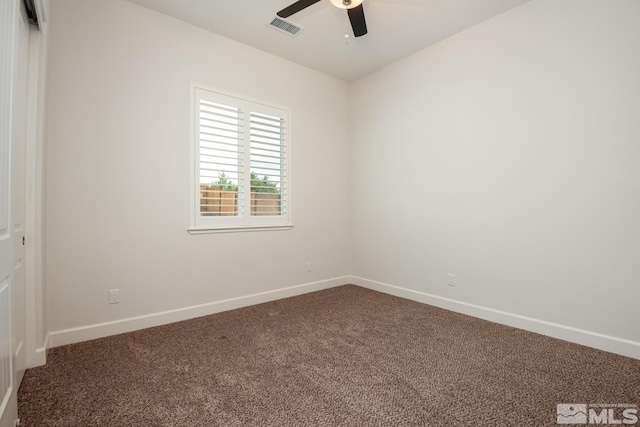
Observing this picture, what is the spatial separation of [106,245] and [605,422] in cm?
354

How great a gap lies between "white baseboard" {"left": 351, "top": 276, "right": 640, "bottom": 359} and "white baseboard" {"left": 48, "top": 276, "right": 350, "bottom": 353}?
1297mm

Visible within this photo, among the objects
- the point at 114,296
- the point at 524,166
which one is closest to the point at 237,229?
the point at 114,296

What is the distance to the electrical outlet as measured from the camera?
8.89ft

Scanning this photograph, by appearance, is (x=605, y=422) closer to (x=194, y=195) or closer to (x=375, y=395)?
(x=375, y=395)

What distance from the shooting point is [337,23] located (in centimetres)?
315

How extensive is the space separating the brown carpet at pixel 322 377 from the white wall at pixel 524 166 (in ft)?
1.65

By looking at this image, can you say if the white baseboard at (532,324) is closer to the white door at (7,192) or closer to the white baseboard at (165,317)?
the white baseboard at (165,317)

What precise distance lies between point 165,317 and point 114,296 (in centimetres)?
49

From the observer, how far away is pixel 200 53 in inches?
126

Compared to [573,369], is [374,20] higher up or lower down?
higher up

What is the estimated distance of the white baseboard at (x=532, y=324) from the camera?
2.36 metres

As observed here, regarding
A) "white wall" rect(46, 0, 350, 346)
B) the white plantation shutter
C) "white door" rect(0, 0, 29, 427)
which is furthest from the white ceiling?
"white door" rect(0, 0, 29, 427)

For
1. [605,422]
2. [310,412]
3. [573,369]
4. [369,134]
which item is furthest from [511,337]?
[369,134]

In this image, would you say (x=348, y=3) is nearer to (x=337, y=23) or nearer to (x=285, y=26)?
(x=337, y=23)
